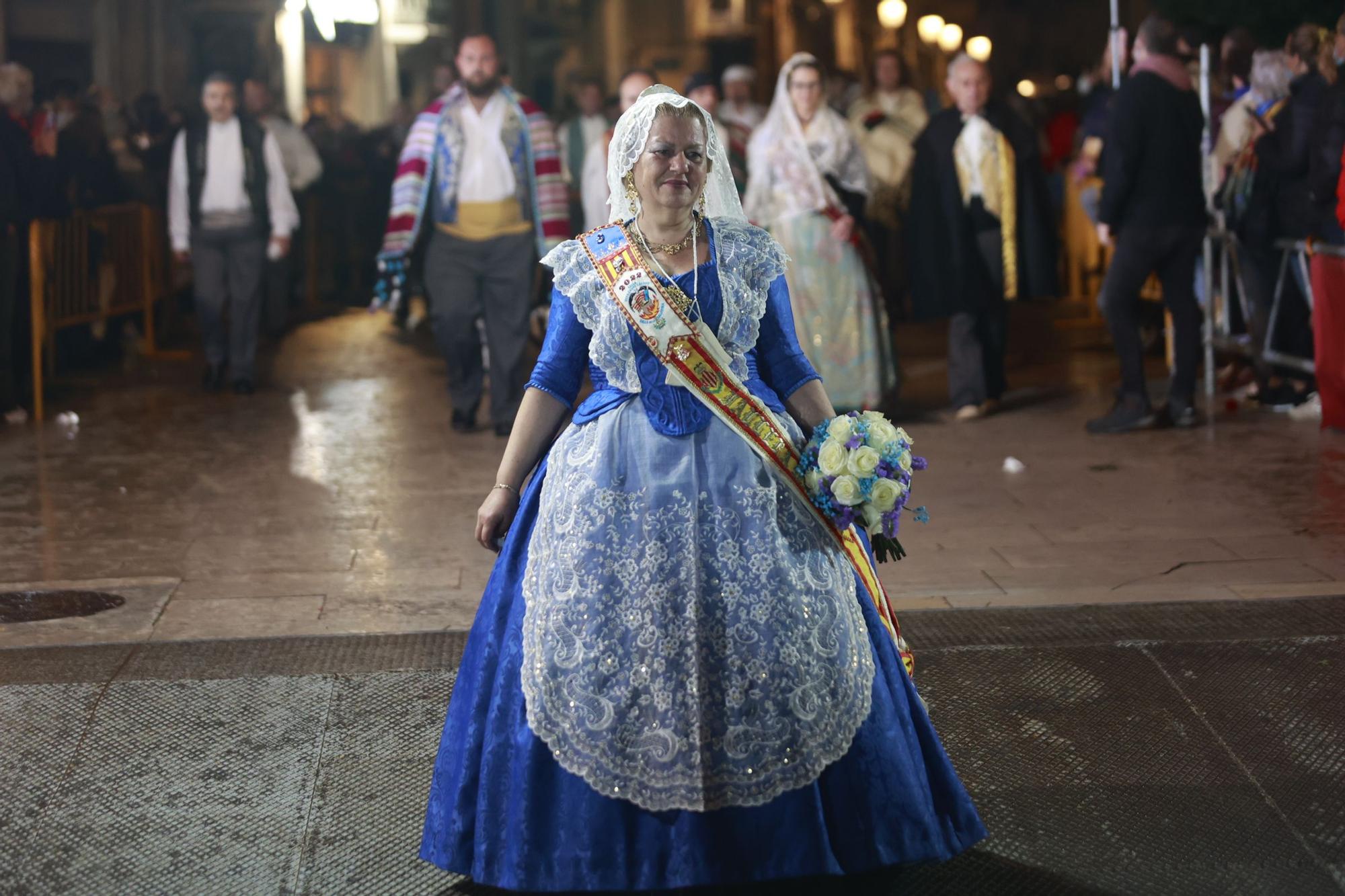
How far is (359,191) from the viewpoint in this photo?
53.5ft

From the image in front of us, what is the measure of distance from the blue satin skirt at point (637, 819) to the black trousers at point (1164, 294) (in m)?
5.33

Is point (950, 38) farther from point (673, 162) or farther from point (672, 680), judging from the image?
point (672, 680)

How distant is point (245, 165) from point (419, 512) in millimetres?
4117

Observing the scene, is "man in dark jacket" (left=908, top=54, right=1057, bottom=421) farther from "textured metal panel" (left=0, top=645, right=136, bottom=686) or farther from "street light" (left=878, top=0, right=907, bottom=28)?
"street light" (left=878, top=0, right=907, bottom=28)

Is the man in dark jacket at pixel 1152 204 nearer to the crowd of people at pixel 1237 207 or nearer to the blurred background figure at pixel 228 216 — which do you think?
the crowd of people at pixel 1237 207

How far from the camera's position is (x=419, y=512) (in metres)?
6.99

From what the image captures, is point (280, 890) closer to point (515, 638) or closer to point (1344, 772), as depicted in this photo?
point (515, 638)

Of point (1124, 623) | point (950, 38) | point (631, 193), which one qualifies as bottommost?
point (1124, 623)

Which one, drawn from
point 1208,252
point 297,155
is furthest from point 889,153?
point 297,155

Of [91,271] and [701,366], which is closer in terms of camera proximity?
[701,366]

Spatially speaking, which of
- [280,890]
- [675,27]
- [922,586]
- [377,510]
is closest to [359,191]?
[675,27]

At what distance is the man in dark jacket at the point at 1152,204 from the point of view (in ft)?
26.4

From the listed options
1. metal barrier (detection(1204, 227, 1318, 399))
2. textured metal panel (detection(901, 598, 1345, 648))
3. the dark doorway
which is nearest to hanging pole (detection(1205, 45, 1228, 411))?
metal barrier (detection(1204, 227, 1318, 399))

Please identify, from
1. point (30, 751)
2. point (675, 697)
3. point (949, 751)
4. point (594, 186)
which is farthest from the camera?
point (594, 186)
